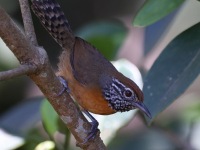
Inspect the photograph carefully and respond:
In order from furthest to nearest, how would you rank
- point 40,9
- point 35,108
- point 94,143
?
1. point 35,108
2. point 40,9
3. point 94,143

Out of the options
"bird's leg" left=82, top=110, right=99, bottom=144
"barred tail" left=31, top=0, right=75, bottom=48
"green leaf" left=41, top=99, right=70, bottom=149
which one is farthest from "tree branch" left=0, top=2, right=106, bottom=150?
"barred tail" left=31, top=0, right=75, bottom=48

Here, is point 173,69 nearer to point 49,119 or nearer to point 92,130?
point 92,130

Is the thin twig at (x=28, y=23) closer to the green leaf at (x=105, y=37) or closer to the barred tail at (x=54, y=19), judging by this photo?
the barred tail at (x=54, y=19)

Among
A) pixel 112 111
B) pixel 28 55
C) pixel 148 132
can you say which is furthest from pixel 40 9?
pixel 148 132

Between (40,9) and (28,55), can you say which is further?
(40,9)

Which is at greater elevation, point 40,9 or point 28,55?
point 28,55

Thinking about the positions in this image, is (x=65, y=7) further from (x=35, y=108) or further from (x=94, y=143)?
(x=94, y=143)

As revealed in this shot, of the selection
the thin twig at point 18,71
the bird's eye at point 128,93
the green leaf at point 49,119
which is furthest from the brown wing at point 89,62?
the thin twig at point 18,71
